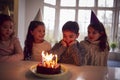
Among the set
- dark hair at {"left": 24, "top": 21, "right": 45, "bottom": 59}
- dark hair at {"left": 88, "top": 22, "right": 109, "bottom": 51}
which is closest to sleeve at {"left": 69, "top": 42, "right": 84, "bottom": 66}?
dark hair at {"left": 88, "top": 22, "right": 109, "bottom": 51}

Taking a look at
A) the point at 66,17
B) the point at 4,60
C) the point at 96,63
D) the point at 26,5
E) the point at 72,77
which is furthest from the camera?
the point at 66,17

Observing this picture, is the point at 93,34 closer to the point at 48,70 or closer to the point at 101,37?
the point at 101,37

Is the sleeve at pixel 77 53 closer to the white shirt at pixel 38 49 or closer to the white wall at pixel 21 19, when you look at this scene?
the white shirt at pixel 38 49

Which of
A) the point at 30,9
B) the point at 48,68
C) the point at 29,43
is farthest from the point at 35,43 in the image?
the point at 30,9

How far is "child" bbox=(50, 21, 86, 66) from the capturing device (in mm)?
1435

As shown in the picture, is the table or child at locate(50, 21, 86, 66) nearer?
the table

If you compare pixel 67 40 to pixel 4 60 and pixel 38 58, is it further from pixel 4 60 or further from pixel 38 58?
pixel 4 60

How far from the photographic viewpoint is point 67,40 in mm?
1490

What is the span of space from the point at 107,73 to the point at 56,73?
0.31 meters

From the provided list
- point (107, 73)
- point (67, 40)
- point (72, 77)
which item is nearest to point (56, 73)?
point (72, 77)

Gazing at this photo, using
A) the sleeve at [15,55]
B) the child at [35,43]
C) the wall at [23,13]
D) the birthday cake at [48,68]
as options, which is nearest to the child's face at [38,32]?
the child at [35,43]

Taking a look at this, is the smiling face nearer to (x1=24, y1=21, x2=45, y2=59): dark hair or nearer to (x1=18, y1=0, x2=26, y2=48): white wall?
(x1=24, y1=21, x2=45, y2=59): dark hair

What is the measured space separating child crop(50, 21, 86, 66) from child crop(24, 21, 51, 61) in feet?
0.57

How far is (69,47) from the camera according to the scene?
148cm
